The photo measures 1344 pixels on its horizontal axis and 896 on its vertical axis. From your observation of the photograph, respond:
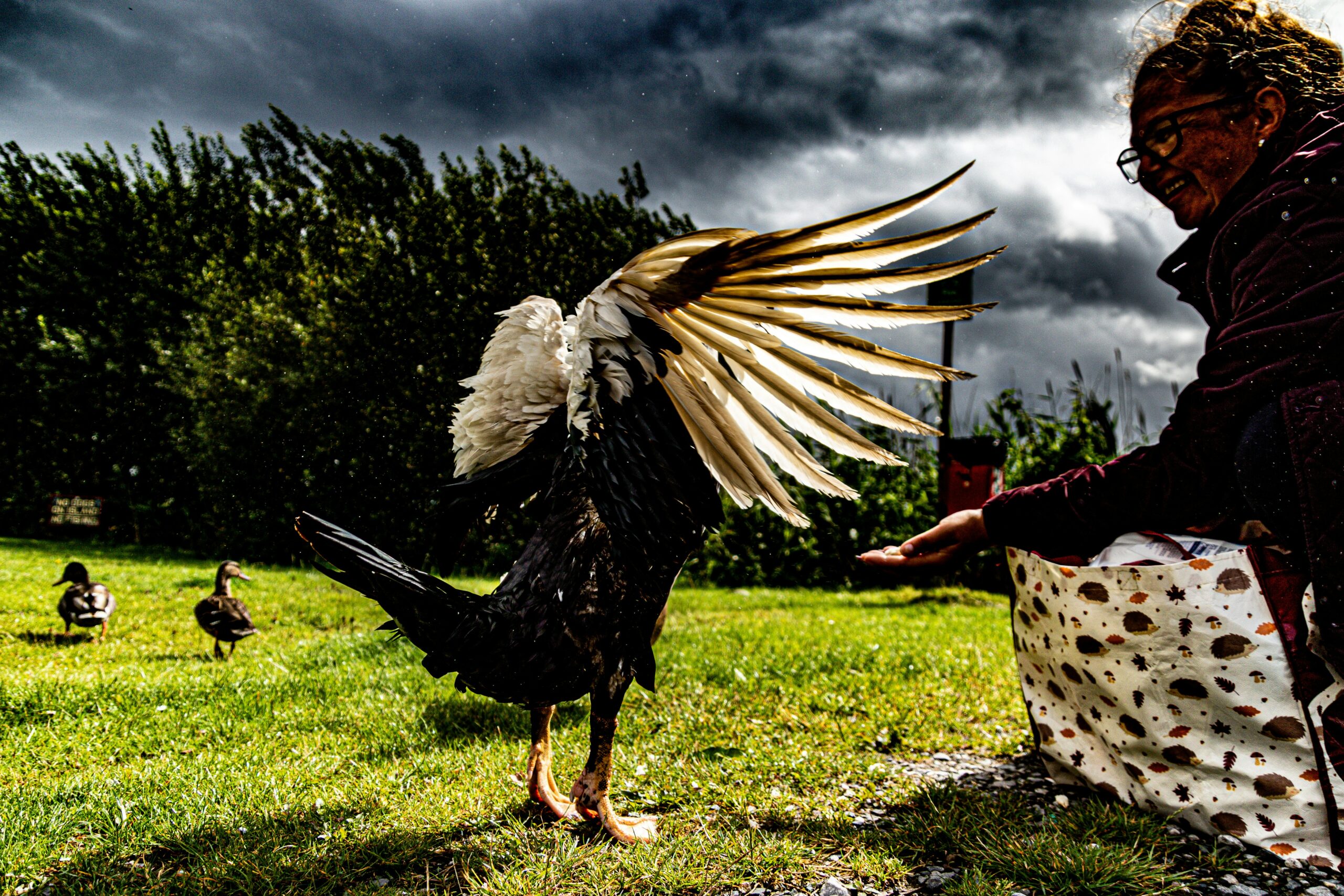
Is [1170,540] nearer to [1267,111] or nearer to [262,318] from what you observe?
[1267,111]

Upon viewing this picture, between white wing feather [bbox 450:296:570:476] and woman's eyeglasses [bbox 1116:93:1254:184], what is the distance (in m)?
2.10

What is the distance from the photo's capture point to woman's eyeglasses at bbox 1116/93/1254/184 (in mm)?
2305

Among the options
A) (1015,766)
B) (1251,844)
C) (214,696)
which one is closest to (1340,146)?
(1251,844)

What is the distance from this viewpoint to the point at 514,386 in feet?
8.39

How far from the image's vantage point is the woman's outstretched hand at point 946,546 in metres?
2.51

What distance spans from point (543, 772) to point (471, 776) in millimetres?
552

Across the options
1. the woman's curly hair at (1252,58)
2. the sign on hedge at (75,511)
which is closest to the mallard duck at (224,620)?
the woman's curly hair at (1252,58)

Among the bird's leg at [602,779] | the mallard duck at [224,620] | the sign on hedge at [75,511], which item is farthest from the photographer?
the sign on hedge at [75,511]

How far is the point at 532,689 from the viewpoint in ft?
6.98

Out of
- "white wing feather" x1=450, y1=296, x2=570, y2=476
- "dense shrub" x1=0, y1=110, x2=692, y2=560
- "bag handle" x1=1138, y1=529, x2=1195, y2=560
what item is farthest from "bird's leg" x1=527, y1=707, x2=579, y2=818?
"dense shrub" x1=0, y1=110, x2=692, y2=560

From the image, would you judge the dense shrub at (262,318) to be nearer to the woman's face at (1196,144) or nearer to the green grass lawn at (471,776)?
the green grass lawn at (471,776)

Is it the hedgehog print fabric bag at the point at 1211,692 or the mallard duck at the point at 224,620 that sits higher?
the hedgehog print fabric bag at the point at 1211,692

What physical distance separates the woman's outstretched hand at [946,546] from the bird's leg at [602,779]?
1.03 meters

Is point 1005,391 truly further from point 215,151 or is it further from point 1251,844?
point 215,151
